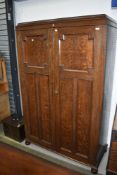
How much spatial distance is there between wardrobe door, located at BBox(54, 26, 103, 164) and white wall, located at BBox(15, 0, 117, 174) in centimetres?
57

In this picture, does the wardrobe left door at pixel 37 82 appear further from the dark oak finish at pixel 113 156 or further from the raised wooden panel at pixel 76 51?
the dark oak finish at pixel 113 156

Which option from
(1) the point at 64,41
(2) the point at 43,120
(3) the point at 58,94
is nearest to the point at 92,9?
(1) the point at 64,41

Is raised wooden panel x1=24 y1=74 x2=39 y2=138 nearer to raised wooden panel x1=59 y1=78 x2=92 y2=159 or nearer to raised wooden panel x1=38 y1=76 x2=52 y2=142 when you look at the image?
raised wooden panel x1=38 y1=76 x2=52 y2=142

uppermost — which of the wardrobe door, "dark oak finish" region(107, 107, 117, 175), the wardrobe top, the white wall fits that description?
the white wall

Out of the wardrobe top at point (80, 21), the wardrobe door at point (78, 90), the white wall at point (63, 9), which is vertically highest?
the white wall at point (63, 9)

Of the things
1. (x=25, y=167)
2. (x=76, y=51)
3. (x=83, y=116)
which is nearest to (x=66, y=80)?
(x=76, y=51)

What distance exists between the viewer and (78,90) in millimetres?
1656

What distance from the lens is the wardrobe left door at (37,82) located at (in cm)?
176

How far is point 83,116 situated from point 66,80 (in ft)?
1.41

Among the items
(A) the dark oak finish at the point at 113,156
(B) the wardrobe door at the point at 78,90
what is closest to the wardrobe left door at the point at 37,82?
(B) the wardrobe door at the point at 78,90

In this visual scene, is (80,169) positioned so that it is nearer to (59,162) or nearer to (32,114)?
(59,162)

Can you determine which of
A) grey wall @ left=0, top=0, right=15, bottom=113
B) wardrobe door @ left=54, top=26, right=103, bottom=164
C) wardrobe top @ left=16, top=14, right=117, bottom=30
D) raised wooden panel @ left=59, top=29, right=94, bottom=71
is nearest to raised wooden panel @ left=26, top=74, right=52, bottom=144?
wardrobe door @ left=54, top=26, right=103, bottom=164

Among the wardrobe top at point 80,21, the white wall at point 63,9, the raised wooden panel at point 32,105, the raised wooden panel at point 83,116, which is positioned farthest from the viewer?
the raised wooden panel at point 32,105

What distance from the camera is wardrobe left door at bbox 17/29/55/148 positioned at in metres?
1.76
